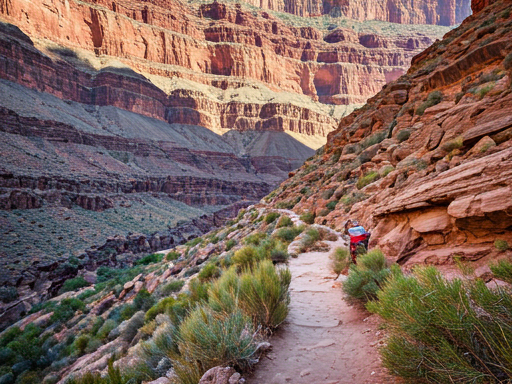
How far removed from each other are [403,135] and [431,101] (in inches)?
78.7

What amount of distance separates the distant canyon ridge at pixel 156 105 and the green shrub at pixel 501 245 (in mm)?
25669

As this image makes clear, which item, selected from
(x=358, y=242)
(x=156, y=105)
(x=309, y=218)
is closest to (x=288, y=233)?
(x=309, y=218)

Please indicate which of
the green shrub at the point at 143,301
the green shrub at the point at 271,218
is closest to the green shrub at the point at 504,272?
the green shrub at the point at 143,301

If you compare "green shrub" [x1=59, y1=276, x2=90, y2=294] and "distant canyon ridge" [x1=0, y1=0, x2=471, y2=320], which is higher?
"distant canyon ridge" [x1=0, y1=0, x2=471, y2=320]

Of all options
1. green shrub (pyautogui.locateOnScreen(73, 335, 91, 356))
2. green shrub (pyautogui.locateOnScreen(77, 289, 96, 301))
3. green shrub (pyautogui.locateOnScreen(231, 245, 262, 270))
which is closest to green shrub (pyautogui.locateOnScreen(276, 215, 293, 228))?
green shrub (pyautogui.locateOnScreen(231, 245, 262, 270))

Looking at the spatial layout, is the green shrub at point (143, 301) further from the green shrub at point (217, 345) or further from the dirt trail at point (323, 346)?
the green shrub at point (217, 345)

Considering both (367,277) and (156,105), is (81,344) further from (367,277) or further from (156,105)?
(156,105)

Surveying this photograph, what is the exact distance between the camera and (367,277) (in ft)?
14.7

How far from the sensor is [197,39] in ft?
364

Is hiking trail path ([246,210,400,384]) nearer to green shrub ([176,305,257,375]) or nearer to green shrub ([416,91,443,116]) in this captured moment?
green shrub ([176,305,257,375])

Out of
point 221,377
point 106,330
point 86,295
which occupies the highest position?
point 221,377

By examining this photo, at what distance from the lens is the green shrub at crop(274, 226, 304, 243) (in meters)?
10.6

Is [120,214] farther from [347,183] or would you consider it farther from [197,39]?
[197,39]

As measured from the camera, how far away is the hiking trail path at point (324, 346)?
106 inches
